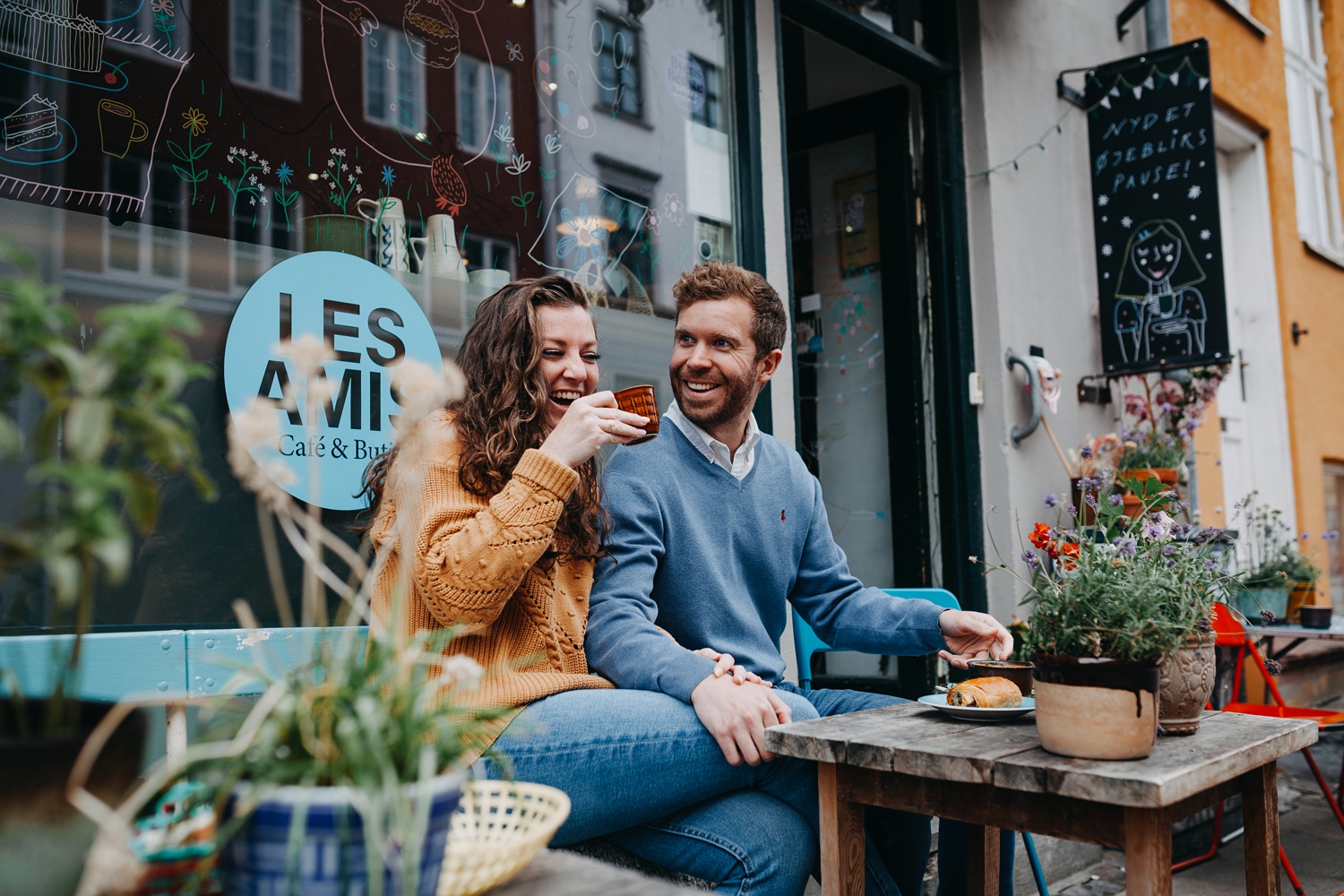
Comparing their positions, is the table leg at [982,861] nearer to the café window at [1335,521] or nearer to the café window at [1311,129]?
the café window at [1335,521]

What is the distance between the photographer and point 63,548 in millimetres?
715

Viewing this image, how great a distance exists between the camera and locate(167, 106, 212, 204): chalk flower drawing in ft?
7.00

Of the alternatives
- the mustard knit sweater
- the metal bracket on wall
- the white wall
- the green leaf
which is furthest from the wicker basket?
the metal bracket on wall

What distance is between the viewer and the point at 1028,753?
1475mm

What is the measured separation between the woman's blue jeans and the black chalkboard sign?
3487 mm

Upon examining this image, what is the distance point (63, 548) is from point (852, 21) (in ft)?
12.6

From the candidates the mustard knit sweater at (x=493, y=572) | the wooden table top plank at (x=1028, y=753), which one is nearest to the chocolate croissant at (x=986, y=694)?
the wooden table top plank at (x=1028, y=753)

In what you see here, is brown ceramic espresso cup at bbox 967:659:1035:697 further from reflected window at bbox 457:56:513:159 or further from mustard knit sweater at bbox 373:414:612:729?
reflected window at bbox 457:56:513:159

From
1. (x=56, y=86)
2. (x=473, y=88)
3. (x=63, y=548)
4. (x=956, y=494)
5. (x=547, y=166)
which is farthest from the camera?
(x=956, y=494)

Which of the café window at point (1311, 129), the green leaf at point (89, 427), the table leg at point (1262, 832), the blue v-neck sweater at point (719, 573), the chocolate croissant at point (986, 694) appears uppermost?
the café window at point (1311, 129)

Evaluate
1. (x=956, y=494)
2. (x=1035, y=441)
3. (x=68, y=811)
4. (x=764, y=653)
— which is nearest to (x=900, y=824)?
(x=764, y=653)

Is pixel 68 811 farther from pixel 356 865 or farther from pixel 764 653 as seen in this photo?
pixel 764 653

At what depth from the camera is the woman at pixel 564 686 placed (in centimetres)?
165

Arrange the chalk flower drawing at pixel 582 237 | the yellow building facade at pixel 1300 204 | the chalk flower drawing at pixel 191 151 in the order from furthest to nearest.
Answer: the yellow building facade at pixel 1300 204 → the chalk flower drawing at pixel 582 237 → the chalk flower drawing at pixel 191 151
